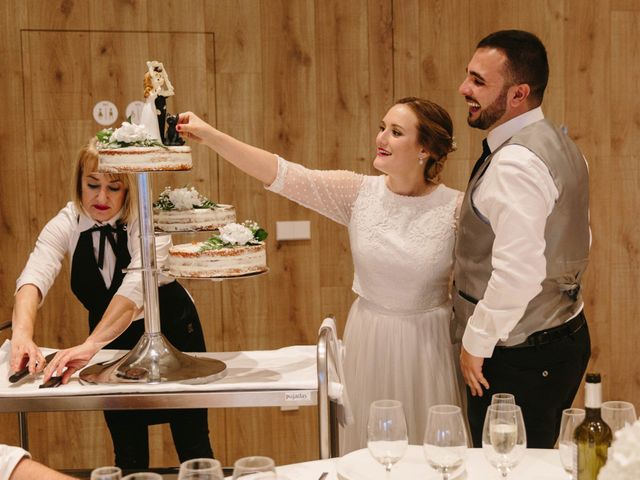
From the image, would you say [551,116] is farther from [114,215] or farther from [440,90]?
[114,215]

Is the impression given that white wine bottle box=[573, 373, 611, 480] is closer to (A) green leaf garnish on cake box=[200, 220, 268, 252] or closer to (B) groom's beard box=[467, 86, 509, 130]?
(A) green leaf garnish on cake box=[200, 220, 268, 252]

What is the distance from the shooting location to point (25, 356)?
257cm

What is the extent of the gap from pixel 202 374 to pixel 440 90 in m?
2.21

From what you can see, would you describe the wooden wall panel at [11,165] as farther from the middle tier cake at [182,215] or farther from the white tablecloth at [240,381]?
the middle tier cake at [182,215]

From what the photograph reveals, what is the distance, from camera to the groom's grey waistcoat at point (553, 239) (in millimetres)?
2479

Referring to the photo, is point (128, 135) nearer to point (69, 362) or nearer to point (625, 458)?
point (69, 362)

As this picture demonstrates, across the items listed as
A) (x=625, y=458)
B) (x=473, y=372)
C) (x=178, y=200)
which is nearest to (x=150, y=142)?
(x=178, y=200)

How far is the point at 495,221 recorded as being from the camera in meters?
2.46

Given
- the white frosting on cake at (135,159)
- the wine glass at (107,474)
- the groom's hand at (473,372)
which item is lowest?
the groom's hand at (473,372)

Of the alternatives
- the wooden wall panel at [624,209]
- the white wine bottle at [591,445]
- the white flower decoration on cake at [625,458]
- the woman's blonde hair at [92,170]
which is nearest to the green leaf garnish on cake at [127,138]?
the woman's blonde hair at [92,170]

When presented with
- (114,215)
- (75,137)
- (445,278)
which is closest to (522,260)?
(445,278)

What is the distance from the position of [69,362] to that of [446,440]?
1320mm

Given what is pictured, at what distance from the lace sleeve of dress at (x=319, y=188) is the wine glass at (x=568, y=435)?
1.51m

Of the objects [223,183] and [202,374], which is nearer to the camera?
[202,374]
